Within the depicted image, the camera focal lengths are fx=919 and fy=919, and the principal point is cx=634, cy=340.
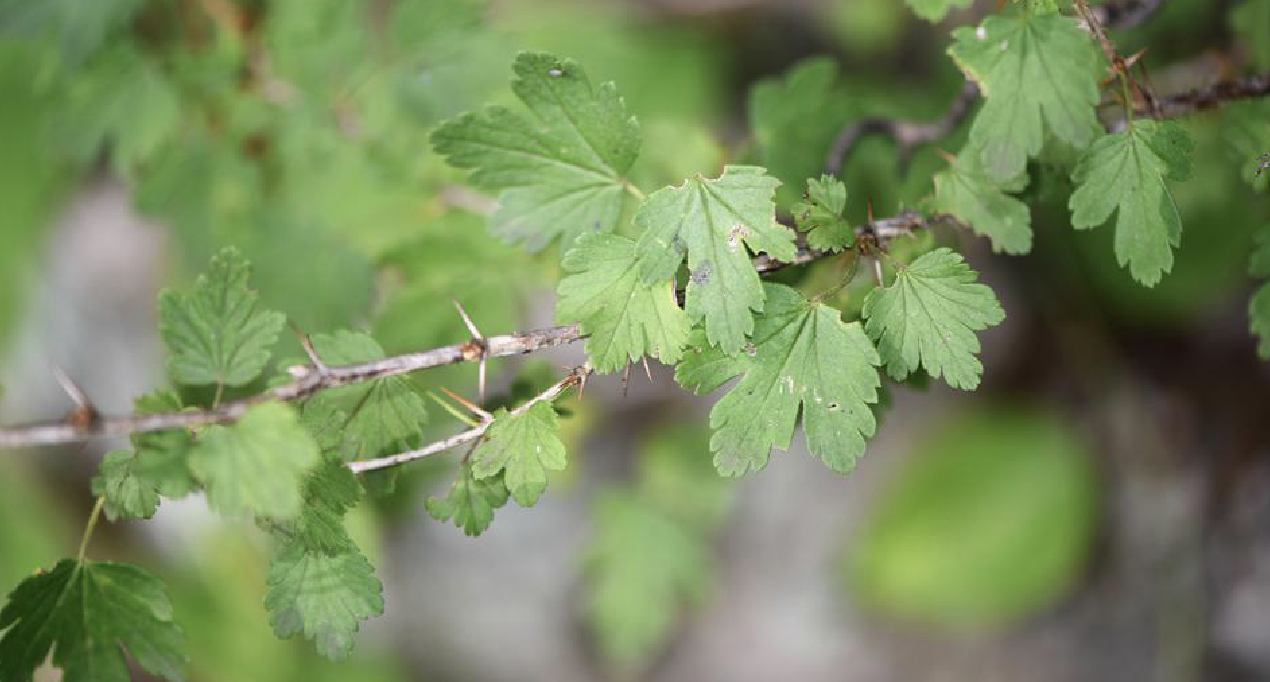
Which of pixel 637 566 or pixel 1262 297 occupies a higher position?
pixel 1262 297

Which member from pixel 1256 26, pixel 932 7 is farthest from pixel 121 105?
pixel 1256 26

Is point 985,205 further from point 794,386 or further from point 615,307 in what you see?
point 615,307

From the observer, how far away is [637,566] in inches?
137

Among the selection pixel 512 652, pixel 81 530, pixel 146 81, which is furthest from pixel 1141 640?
pixel 81 530

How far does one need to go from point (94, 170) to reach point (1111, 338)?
15.5 ft

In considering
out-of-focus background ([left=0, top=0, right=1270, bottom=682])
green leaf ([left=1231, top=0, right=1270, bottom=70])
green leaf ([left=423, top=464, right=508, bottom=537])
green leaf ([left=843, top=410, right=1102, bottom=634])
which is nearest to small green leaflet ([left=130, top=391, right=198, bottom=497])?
green leaf ([left=423, top=464, right=508, bottom=537])

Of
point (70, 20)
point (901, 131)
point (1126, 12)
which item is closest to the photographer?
point (1126, 12)

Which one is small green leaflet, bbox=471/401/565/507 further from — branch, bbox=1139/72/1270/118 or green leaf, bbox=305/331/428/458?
branch, bbox=1139/72/1270/118

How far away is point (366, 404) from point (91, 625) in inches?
19.1

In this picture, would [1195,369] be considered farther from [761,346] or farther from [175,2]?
[175,2]

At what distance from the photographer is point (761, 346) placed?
4.25 feet

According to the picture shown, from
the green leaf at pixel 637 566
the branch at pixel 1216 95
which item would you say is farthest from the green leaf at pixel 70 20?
the branch at pixel 1216 95

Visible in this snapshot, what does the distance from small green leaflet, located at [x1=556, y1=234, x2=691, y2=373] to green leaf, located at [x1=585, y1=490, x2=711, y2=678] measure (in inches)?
87.5

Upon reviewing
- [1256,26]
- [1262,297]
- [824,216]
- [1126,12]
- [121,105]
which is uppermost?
[121,105]
